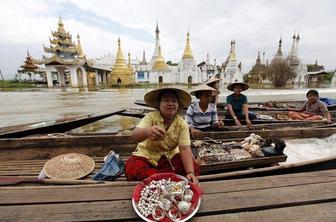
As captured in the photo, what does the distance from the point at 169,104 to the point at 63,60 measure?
2729 centimetres

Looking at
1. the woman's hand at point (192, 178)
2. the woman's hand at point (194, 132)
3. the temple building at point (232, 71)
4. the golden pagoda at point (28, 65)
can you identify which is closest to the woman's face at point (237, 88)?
the woman's hand at point (194, 132)

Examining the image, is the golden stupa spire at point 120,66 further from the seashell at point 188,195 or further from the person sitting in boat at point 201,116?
the seashell at point 188,195

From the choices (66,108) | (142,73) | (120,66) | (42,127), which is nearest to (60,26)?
(120,66)

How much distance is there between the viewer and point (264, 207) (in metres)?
1.31

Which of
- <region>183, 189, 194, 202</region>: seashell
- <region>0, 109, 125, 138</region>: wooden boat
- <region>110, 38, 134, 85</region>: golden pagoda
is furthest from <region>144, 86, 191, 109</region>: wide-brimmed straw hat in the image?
<region>110, 38, 134, 85</region>: golden pagoda

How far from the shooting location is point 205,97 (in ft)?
10.2

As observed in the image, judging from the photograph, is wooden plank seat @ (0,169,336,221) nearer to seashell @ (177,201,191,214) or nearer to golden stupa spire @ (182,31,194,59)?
seashell @ (177,201,191,214)

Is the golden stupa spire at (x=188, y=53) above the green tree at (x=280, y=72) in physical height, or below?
above

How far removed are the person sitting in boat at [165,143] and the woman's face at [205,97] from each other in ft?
3.88

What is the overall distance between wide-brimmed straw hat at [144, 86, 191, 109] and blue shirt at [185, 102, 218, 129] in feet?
4.43

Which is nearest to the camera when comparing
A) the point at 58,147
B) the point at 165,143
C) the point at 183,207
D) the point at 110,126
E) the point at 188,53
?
the point at 183,207

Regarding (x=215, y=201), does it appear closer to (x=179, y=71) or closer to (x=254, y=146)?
(x=254, y=146)

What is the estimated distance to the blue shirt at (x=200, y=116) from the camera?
3.32 metres

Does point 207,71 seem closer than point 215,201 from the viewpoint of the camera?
No
